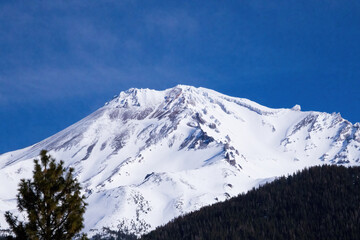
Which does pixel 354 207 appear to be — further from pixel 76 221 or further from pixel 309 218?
pixel 76 221

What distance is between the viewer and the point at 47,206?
118ft

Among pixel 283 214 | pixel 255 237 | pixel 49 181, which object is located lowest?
pixel 49 181

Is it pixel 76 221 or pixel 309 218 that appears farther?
pixel 309 218

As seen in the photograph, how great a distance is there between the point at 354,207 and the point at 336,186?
15.6 m

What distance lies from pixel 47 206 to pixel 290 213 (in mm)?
118417

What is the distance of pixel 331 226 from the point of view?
125562mm

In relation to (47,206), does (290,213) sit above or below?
above

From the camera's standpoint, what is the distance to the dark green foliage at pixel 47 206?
35344 millimetres

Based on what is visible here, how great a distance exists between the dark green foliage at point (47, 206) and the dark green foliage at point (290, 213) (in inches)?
3767

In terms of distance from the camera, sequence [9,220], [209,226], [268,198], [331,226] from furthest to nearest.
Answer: [268,198], [209,226], [331,226], [9,220]

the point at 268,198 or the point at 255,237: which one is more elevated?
the point at 268,198

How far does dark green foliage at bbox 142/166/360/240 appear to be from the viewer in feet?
421

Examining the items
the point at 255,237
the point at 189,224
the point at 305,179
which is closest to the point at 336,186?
the point at 305,179

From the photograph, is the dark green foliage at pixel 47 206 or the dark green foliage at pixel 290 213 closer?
the dark green foliage at pixel 47 206
